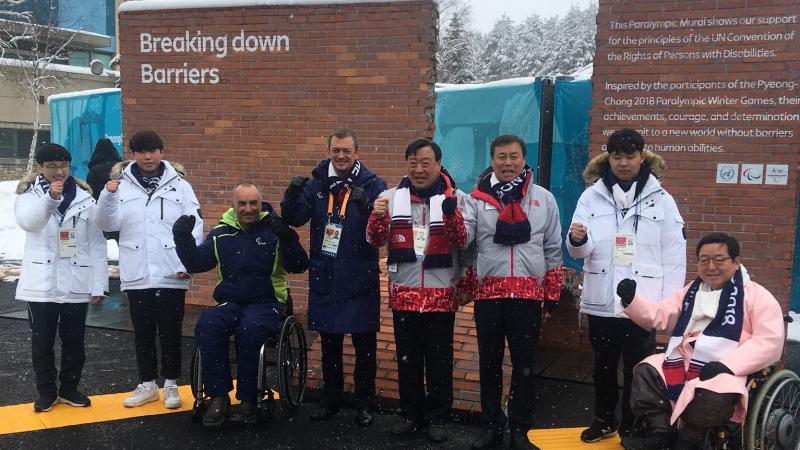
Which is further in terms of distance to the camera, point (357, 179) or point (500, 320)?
point (357, 179)

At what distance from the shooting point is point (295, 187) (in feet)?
12.5

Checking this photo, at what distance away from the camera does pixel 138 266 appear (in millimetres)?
4219

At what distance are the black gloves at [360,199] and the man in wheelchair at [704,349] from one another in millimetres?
1415

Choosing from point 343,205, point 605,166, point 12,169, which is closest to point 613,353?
point 605,166

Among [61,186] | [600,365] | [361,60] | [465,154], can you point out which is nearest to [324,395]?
[600,365]

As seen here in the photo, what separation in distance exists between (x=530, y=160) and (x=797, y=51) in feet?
8.41

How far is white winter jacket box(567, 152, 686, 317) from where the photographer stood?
11.6 feet

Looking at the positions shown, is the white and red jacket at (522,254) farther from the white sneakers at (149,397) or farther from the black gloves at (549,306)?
the white sneakers at (149,397)

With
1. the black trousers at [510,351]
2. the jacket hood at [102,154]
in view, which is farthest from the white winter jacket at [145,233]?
the jacket hood at [102,154]

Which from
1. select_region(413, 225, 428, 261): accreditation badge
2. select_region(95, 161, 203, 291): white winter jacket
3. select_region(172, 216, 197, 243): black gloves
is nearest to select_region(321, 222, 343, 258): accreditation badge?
select_region(413, 225, 428, 261): accreditation badge

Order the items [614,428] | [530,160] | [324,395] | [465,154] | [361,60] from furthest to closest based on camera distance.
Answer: [465,154], [530,160], [361,60], [324,395], [614,428]

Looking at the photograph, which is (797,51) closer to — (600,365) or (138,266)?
(600,365)

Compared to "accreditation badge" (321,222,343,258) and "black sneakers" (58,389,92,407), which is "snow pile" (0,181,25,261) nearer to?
"black sneakers" (58,389,92,407)

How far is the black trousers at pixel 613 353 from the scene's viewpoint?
368 centimetres
